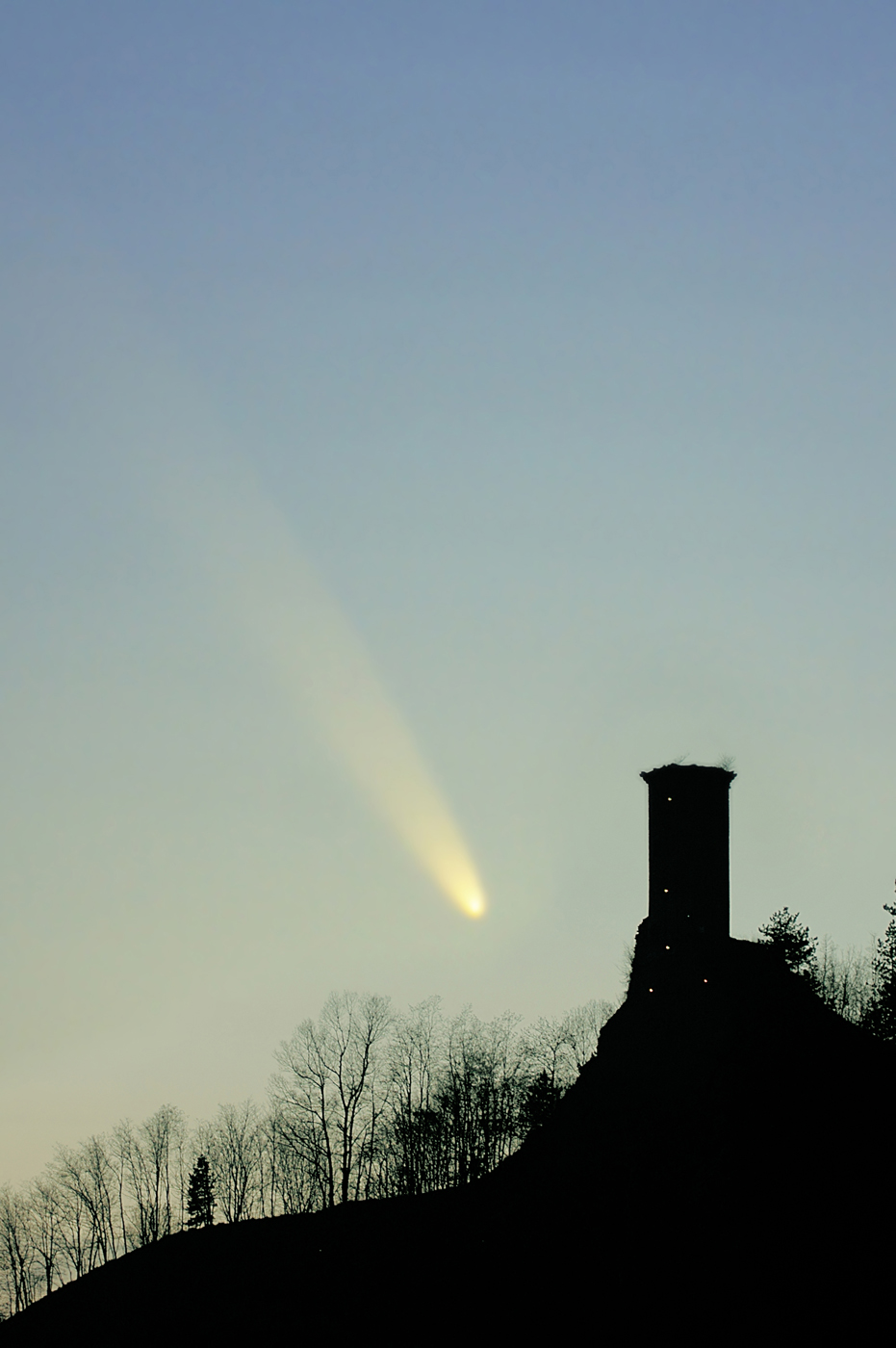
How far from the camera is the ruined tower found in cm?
3772

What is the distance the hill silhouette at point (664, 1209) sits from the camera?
2830cm

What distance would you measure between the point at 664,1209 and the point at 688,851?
34.5 feet

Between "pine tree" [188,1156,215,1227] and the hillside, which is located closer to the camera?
the hillside

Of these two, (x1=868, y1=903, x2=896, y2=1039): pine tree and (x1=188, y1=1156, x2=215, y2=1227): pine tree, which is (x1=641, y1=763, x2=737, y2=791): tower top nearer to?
(x1=868, y1=903, x2=896, y2=1039): pine tree

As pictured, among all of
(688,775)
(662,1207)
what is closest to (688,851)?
(688,775)

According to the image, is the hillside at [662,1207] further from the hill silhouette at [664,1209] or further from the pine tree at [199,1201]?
the pine tree at [199,1201]

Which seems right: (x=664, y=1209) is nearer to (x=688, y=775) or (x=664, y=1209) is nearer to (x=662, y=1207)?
(x=662, y=1207)

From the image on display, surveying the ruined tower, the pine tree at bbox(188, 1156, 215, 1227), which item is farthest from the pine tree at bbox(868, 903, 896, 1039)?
the pine tree at bbox(188, 1156, 215, 1227)

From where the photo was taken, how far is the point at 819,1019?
109 ft

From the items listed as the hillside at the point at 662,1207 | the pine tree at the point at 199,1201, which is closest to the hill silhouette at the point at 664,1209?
the hillside at the point at 662,1207

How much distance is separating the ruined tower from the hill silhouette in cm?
10

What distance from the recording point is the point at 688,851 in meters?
38.1

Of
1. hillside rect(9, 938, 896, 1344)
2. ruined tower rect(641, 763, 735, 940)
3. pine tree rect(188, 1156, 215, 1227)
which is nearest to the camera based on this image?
hillside rect(9, 938, 896, 1344)

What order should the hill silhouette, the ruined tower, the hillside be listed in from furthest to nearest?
1. the ruined tower
2. the hillside
3. the hill silhouette
